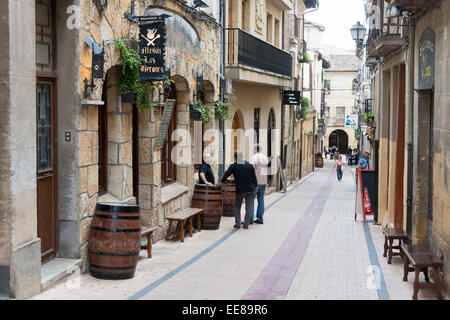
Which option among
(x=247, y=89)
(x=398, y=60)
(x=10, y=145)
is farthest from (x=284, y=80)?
(x=10, y=145)

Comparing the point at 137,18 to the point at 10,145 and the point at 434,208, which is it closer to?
the point at 10,145

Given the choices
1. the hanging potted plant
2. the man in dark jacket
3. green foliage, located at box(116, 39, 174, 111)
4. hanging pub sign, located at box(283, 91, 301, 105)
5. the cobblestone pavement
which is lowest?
the cobblestone pavement

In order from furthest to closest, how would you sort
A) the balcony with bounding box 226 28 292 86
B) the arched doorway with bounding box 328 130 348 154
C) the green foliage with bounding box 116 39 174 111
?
the arched doorway with bounding box 328 130 348 154
the balcony with bounding box 226 28 292 86
the green foliage with bounding box 116 39 174 111

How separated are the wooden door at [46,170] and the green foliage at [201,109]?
560 cm

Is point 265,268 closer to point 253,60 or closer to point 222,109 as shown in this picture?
point 222,109

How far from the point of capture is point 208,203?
13.2 m

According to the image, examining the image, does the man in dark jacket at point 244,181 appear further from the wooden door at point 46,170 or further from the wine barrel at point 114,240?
the wooden door at point 46,170

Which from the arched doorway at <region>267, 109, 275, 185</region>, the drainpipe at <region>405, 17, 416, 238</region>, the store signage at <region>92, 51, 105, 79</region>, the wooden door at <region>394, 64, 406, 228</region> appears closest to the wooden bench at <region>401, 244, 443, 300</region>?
the drainpipe at <region>405, 17, 416, 238</region>

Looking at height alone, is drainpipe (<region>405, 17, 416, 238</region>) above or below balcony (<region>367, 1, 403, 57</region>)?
below

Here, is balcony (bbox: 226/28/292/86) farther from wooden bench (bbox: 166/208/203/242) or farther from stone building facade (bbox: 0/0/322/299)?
wooden bench (bbox: 166/208/203/242)

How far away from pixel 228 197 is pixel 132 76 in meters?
6.23

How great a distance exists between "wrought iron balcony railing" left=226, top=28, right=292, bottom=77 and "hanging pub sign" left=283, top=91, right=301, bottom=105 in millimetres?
3021

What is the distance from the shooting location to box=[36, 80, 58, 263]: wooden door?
318 inches
